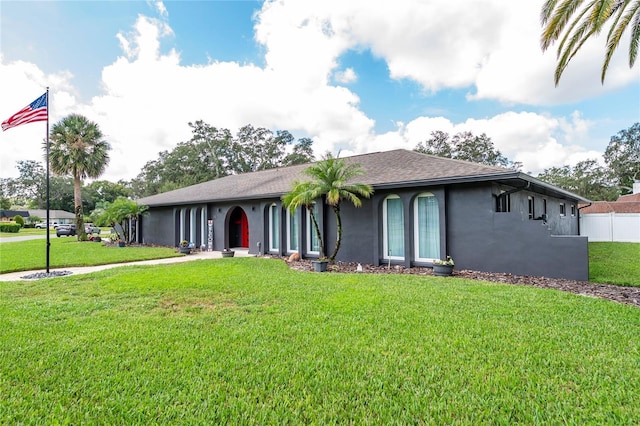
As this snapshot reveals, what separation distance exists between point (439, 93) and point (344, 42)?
7431 millimetres

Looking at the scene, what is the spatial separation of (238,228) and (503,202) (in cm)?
1312

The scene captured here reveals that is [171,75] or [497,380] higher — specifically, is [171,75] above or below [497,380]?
above

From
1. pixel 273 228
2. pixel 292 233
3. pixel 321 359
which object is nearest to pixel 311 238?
pixel 292 233

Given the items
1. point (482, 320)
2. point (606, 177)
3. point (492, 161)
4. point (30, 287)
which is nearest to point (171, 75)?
point (30, 287)

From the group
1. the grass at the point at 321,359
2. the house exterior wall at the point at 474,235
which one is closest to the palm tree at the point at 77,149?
the house exterior wall at the point at 474,235

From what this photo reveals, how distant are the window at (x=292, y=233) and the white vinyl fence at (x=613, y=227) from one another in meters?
19.9

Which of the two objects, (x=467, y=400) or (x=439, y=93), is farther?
(x=439, y=93)

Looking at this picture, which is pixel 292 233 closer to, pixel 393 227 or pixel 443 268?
pixel 393 227

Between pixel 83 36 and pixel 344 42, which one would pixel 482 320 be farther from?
pixel 83 36

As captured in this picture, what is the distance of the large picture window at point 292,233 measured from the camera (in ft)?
42.7

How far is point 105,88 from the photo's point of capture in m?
15.8

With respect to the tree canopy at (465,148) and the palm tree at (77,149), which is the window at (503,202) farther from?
the tree canopy at (465,148)

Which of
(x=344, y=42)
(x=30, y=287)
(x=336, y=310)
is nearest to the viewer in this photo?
(x=336, y=310)

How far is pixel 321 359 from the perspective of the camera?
3.36m
